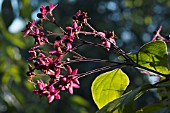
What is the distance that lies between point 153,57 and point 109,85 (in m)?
0.11

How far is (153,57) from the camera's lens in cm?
98

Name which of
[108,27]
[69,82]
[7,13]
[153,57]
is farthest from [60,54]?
[108,27]

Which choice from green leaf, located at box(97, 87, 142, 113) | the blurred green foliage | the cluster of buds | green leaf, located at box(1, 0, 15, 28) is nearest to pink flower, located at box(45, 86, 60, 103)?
the cluster of buds

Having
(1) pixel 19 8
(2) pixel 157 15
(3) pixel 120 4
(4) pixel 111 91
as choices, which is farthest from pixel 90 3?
(4) pixel 111 91

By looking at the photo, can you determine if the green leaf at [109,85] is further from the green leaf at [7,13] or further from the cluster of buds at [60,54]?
the green leaf at [7,13]

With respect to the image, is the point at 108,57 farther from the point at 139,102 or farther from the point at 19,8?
the point at 19,8

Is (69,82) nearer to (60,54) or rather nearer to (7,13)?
(60,54)

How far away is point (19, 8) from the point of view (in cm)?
218

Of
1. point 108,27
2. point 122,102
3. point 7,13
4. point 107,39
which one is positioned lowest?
point 122,102

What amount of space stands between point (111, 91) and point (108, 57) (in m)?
4.69

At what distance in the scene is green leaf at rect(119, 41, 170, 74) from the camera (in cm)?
96

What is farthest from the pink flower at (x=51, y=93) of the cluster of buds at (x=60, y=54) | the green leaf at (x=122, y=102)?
the green leaf at (x=122, y=102)

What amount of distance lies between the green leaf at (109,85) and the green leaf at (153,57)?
0.17 ft

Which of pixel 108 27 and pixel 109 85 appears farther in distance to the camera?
pixel 108 27
